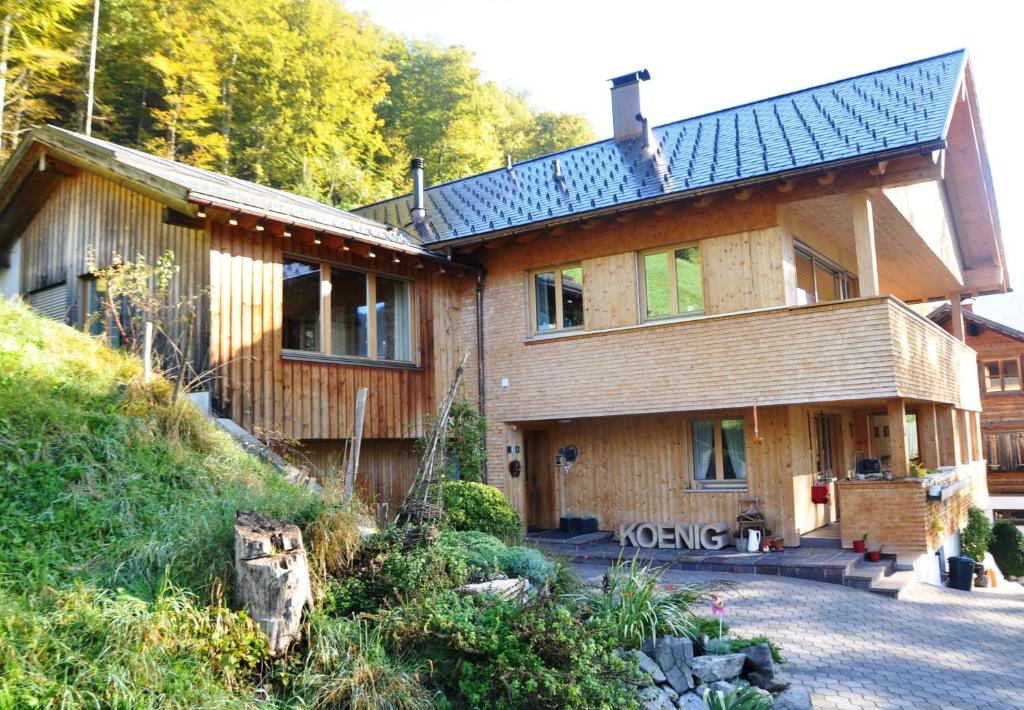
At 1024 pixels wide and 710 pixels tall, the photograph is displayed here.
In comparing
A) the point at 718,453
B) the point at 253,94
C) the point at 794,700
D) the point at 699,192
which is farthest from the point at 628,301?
the point at 253,94

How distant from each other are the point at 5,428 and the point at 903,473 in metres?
11.5

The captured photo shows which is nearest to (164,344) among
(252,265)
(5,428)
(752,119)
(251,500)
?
(252,265)

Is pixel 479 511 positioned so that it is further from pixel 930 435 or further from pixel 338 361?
pixel 930 435

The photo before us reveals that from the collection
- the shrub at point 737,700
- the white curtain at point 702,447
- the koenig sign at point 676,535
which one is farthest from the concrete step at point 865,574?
the shrub at point 737,700

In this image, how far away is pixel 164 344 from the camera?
11.1m

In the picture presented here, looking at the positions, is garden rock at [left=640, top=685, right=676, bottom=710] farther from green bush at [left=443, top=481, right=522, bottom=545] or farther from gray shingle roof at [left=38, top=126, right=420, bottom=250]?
gray shingle roof at [left=38, top=126, right=420, bottom=250]

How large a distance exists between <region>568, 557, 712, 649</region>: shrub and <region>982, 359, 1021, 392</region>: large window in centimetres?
2542

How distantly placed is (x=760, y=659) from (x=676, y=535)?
22.8 ft

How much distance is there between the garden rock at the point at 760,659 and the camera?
5891 millimetres

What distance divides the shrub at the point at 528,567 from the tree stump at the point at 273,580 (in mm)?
1960

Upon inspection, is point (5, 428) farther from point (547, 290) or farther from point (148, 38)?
point (148, 38)

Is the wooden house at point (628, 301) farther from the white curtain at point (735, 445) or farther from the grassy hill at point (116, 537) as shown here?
the grassy hill at point (116, 537)

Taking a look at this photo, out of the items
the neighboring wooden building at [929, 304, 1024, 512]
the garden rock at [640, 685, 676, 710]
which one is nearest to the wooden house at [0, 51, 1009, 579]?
the garden rock at [640, 685, 676, 710]

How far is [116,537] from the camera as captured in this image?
5559 mm
